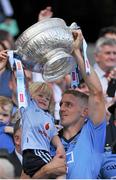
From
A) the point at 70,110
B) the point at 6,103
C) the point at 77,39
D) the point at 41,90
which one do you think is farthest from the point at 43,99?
the point at 77,39

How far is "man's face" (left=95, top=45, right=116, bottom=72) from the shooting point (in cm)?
819

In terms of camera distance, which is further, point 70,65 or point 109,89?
point 109,89

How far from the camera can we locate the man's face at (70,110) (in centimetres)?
620

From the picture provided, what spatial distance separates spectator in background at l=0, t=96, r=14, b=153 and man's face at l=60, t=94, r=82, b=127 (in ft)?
1.64

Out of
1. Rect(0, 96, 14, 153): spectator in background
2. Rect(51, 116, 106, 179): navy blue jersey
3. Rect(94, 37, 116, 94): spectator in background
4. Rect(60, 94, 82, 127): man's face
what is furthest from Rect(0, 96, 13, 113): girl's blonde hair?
Rect(94, 37, 116, 94): spectator in background

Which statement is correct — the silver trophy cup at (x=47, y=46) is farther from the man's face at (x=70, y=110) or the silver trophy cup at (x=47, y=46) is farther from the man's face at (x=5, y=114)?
the man's face at (x=5, y=114)

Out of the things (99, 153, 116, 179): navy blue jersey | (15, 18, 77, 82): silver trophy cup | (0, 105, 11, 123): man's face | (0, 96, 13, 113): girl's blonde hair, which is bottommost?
(99, 153, 116, 179): navy blue jersey

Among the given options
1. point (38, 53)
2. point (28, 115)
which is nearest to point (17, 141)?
point (28, 115)

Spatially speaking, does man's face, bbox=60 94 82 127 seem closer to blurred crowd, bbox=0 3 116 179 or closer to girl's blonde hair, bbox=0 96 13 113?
blurred crowd, bbox=0 3 116 179

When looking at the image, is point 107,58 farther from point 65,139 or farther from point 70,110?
point 65,139

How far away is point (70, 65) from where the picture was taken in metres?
5.78

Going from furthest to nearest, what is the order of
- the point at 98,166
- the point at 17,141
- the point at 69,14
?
1. the point at 69,14
2. the point at 17,141
3. the point at 98,166

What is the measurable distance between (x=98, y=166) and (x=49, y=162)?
1.29ft

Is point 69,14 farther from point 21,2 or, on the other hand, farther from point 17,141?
point 17,141
